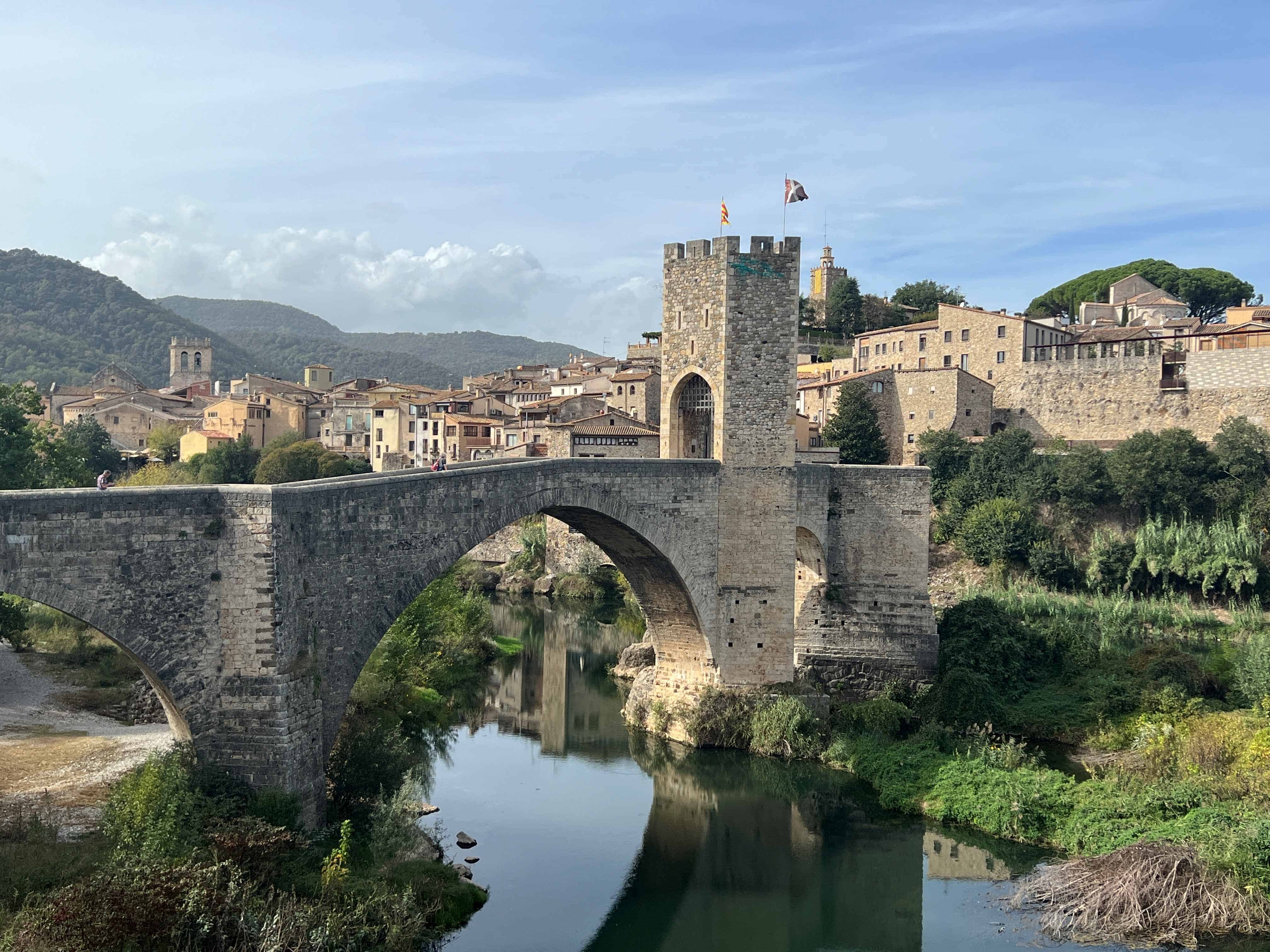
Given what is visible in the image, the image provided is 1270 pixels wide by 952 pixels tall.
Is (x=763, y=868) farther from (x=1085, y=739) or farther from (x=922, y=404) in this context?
(x=922, y=404)

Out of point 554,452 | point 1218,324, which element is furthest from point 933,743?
point 1218,324

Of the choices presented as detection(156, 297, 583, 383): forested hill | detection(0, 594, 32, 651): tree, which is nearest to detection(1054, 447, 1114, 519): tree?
detection(0, 594, 32, 651): tree

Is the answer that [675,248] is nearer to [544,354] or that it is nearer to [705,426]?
[705,426]

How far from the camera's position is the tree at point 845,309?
58250mm

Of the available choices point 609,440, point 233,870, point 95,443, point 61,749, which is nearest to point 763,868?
point 233,870

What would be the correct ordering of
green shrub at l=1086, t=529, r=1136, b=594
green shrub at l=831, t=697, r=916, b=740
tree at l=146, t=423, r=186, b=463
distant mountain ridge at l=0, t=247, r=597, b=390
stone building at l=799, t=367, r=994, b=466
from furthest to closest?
1. distant mountain ridge at l=0, t=247, r=597, b=390
2. tree at l=146, t=423, r=186, b=463
3. stone building at l=799, t=367, r=994, b=466
4. green shrub at l=1086, t=529, r=1136, b=594
5. green shrub at l=831, t=697, r=916, b=740

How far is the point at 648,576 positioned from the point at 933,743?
5451 mm

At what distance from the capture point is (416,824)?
15.5 metres

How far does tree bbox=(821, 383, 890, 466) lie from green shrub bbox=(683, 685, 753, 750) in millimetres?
19812

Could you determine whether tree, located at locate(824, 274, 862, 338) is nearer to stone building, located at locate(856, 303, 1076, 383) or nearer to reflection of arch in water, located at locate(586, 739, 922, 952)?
stone building, located at locate(856, 303, 1076, 383)

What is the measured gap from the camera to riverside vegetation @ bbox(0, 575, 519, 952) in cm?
986

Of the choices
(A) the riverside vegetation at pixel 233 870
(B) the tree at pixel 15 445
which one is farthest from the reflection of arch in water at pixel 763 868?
(B) the tree at pixel 15 445

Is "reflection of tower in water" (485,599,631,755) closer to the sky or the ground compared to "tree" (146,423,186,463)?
closer to the ground

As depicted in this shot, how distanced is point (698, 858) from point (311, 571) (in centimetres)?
735
